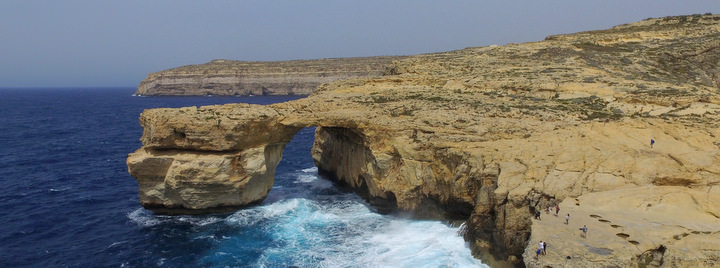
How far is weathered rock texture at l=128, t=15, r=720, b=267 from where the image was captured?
19.3 meters

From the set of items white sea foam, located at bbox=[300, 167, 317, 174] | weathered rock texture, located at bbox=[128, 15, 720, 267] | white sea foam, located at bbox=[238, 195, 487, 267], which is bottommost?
white sea foam, located at bbox=[238, 195, 487, 267]

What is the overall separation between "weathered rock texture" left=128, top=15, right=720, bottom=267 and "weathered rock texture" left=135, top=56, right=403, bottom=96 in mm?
111131

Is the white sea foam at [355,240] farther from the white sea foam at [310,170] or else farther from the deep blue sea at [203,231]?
the white sea foam at [310,170]

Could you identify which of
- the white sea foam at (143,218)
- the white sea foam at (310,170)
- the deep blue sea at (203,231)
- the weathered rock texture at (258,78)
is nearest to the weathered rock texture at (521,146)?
the white sea foam at (143,218)

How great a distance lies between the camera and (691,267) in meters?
15.4

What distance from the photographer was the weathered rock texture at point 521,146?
19.3 meters

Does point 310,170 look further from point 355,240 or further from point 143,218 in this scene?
point 355,240

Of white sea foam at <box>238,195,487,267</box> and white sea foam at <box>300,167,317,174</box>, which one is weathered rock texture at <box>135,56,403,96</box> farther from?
white sea foam at <box>238,195,487,267</box>

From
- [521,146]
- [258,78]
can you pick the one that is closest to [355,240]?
[521,146]

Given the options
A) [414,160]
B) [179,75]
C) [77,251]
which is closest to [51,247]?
[77,251]

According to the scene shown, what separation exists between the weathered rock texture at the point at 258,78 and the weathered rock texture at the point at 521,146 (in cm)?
11113

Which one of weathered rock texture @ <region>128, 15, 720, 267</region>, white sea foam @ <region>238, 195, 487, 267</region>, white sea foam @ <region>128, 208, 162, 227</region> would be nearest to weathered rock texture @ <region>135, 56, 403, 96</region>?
weathered rock texture @ <region>128, 15, 720, 267</region>

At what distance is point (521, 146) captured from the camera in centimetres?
2652

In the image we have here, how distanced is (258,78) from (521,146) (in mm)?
140763
